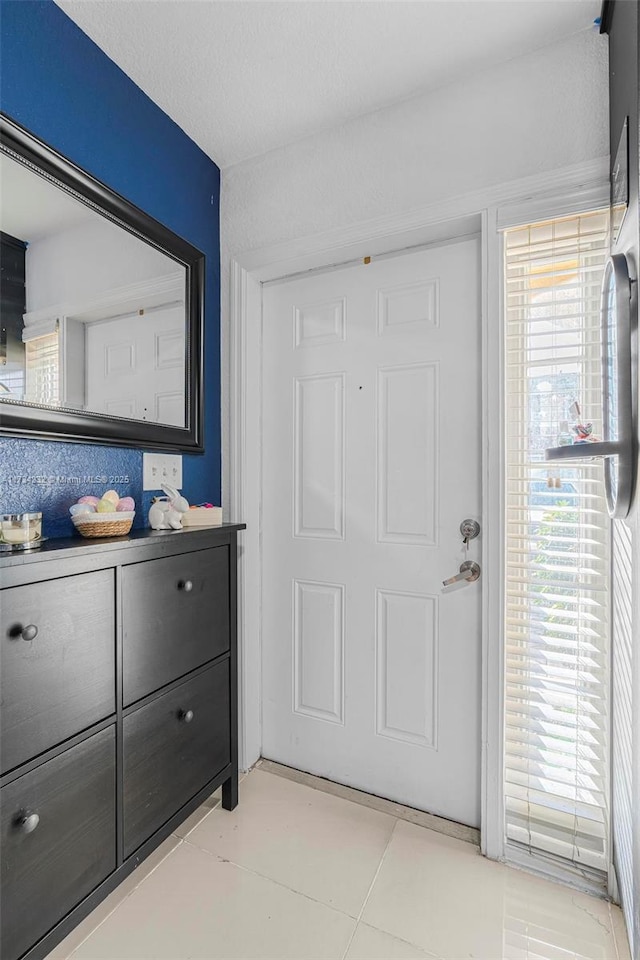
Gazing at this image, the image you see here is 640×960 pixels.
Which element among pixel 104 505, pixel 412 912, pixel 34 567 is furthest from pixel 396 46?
pixel 412 912

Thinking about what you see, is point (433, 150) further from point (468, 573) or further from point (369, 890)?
point (369, 890)

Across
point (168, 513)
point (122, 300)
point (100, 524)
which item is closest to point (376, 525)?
point (168, 513)

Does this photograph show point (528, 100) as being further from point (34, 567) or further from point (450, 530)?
point (34, 567)

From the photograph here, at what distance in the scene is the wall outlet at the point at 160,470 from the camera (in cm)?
164

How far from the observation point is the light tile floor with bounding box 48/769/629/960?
121 cm

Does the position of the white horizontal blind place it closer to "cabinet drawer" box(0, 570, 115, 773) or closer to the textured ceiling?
"cabinet drawer" box(0, 570, 115, 773)

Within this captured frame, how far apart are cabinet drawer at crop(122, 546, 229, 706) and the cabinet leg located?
0.48 metres

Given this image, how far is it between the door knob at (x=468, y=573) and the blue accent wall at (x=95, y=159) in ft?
3.25

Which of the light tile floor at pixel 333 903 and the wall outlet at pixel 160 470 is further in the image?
the wall outlet at pixel 160 470

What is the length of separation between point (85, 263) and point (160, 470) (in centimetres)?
68

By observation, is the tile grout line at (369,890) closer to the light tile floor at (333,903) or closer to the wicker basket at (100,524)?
the light tile floor at (333,903)

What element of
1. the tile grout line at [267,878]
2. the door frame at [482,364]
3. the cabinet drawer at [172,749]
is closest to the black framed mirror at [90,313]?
the door frame at [482,364]

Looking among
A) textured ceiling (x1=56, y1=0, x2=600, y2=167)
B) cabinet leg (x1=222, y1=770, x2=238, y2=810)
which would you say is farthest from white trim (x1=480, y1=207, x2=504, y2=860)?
cabinet leg (x1=222, y1=770, x2=238, y2=810)

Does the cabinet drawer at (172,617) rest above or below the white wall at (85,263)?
below
